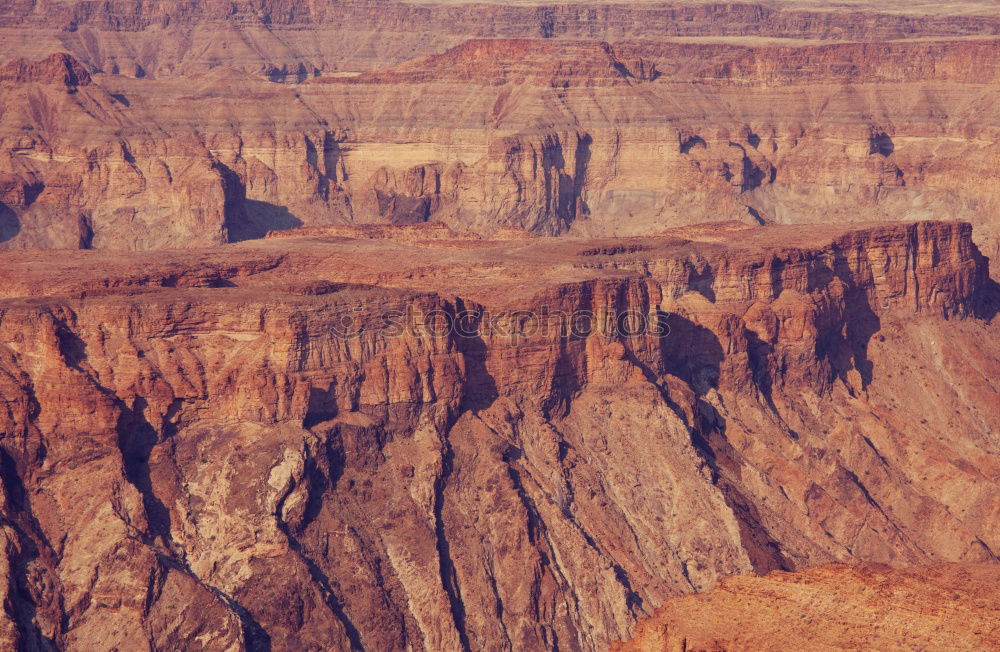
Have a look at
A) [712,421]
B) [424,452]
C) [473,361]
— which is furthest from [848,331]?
[424,452]

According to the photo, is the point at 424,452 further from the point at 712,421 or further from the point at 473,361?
the point at 712,421

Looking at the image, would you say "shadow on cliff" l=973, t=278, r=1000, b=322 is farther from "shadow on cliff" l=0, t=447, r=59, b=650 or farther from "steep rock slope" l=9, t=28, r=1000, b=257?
"shadow on cliff" l=0, t=447, r=59, b=650

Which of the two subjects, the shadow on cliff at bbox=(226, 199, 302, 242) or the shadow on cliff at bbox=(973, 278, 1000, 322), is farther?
the shadow on cliff at bbox=(226, 199, 302, 242)

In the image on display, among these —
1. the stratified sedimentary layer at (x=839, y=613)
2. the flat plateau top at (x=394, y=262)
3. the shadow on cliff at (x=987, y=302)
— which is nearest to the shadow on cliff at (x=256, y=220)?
the flat plateau top at (x=394, y=262)

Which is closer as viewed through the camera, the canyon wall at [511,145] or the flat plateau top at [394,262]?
the flat plateau top at [394,262]

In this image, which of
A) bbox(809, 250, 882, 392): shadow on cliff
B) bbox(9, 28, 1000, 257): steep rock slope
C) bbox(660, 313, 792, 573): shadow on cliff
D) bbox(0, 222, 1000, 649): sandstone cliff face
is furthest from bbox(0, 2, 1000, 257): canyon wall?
bbox(660, 313, 792, 573): shadow on cliff

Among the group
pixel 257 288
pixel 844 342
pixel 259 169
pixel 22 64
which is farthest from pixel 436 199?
pixel 257 288

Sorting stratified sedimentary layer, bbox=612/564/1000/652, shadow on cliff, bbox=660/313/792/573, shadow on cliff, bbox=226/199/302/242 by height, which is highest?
stratified sedimentary layer, bbox=612/564/1000/652

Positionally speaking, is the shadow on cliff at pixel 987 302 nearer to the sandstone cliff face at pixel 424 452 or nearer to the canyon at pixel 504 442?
the canyon at pixel 504 442
